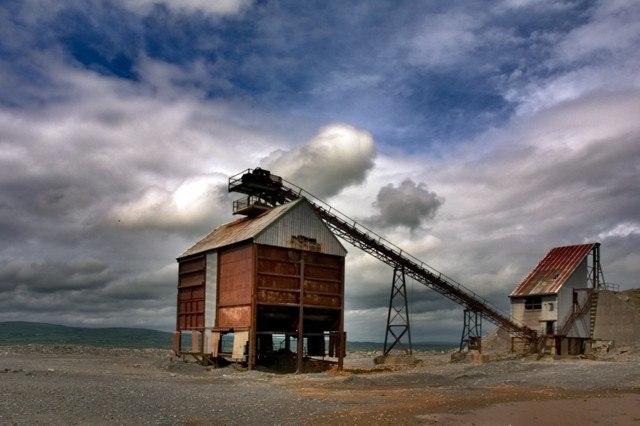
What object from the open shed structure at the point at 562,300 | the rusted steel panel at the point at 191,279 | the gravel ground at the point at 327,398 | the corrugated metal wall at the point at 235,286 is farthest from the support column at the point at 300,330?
the open shed structure at the point at 562,300

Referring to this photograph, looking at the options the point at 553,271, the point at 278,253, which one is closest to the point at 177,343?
the point at 278,253

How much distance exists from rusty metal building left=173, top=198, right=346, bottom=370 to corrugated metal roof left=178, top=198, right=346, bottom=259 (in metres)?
0.06

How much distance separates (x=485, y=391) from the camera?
2502 cm

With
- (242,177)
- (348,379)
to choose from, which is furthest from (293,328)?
(242,177)

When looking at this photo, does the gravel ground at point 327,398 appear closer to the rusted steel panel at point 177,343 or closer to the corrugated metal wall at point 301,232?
the corrugated metal wall at point 301,232

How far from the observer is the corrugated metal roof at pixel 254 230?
35.7 m

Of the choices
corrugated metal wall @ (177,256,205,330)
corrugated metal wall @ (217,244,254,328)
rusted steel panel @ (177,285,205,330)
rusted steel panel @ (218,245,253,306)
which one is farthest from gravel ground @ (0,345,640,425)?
corrugated metal wall @ (177,256,205,330)

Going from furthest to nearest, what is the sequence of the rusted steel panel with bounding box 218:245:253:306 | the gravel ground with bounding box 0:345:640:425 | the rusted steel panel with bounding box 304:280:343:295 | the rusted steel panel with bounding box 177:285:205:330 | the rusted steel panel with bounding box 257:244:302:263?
the rusted steel panel with bounding box 177:285:205:330
the rusted steel panel with bounding box 304:280:343:295
the rusted steel panel with bounding box 257:244:302:263
the rusted steel panel with bounding box 218:245:253:306
the gravel ground with bounding box 0:345:640:425

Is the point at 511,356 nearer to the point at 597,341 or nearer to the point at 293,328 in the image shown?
the point at 597,341

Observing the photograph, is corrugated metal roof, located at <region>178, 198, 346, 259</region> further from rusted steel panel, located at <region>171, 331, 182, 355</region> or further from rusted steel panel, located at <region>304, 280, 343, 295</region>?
rusted steel panel, located at <region>171, 331, 182, 355</region>

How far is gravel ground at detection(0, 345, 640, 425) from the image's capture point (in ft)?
54.7

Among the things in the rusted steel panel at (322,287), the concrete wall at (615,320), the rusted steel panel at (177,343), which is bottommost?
the rusted steel panel at (177,343)

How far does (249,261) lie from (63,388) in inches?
593

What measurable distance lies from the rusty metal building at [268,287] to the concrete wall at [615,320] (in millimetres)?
23105
